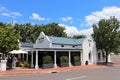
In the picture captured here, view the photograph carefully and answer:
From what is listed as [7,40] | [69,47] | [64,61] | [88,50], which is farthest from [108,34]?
[7,40]

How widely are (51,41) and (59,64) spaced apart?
5726 mm

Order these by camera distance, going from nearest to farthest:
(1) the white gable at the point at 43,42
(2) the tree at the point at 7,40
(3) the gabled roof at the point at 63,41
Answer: (2) the tree at the point at 7,40 → (1) the white gable at the point at 43,42 → (3) the gabled roof at the point at 63,41

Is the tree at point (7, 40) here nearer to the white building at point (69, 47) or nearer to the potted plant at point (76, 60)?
the white building at point (69, 47)

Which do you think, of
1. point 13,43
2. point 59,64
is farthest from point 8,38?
point 59,64

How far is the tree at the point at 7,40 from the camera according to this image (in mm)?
31859

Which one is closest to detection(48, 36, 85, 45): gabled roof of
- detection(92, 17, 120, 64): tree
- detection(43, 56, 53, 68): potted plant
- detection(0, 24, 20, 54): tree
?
detection(92, 17, 120, 64): tree

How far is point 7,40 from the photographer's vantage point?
31.9 metres

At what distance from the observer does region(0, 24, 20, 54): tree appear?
1254 inches

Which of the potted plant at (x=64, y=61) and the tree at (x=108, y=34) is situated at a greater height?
the tree at (x=108, y=34)

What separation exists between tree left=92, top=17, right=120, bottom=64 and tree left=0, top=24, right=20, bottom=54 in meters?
23.2

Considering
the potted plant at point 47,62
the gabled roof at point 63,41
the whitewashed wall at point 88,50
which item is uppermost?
the gabled roof at point 63,41

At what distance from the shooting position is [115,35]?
49969 millimetres

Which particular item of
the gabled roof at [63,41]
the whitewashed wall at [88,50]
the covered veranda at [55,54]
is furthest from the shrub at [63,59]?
the whitewashed wall at [88,50]

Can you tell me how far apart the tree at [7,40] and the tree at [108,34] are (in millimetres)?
23218
